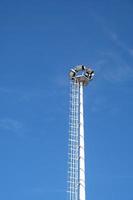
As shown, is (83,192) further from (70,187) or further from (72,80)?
(72,80)

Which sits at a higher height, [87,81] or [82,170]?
[87,81]

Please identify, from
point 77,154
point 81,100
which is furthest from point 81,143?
point 81,100

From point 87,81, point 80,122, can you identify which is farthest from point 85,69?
point 80,122

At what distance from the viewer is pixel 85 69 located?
6481 centimetres

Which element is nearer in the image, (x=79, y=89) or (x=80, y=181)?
(x=80, y=181)

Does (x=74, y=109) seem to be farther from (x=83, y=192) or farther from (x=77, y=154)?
(x=83, y=192)

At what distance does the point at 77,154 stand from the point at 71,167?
6.08 ft

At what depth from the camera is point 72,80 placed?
213 ft

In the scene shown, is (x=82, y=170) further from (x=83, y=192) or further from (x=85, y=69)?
(x=85, y=69)

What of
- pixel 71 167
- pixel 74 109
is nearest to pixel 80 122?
pixel 74 109

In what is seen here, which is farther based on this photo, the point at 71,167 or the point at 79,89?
the point at 79,89

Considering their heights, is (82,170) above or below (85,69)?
below

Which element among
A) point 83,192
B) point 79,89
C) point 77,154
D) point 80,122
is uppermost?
point 79,89

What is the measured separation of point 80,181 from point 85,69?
44.6 feet
